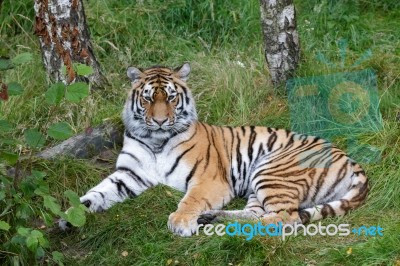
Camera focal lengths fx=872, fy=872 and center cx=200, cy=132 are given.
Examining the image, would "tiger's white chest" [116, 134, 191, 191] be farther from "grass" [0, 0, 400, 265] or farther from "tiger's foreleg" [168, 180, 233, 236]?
"tiger's foreleg" [168, 180, 233, 236]

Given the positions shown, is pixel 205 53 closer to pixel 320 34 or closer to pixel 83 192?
pixel 320 34

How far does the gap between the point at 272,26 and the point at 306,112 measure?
2.61ft

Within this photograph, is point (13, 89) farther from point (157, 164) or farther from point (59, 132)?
point (157, 164)

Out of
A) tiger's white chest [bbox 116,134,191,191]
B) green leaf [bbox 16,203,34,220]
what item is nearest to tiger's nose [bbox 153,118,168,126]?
tiger's white chest [bbox 116,134,191,191]

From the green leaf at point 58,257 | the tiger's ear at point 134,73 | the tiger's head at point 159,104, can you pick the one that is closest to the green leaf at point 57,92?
the green leaf at point 58,257

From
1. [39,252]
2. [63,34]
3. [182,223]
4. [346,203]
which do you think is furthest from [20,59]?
[63,34]

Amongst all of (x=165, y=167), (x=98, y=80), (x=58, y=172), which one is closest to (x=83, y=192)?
(x=58, y=172)

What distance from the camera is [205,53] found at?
8.37 meters

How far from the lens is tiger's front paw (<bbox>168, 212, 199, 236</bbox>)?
18.7 ft

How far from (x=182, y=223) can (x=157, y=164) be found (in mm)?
822

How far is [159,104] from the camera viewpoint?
6.40 m

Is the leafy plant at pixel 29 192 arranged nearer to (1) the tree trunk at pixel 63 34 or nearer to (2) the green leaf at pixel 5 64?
(2) the green leaf at pixel 5 64

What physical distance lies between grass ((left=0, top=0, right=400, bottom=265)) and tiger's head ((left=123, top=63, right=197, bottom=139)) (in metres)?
0.46

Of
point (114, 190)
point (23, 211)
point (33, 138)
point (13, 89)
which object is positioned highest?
point (13, 89)
